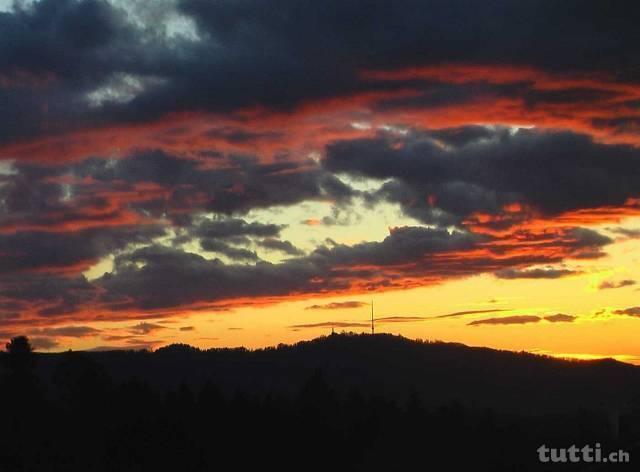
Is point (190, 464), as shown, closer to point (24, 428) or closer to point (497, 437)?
point (24, 428)

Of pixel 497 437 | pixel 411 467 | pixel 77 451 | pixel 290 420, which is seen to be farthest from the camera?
pixel 497 437

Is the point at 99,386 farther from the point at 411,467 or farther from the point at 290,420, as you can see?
the point at 411,467

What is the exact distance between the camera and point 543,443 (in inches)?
7544

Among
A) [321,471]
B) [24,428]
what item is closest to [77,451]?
[24,428]

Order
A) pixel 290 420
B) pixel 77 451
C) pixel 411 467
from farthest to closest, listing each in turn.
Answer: pixel 411 467
pixel 290 420
pixel 77 451

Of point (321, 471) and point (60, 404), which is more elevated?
point (60, 404)

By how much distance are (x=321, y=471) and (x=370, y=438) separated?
27.5 meters

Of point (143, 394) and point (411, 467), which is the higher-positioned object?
point (143, 394)

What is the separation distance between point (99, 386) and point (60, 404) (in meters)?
10.6

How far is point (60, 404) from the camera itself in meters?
158

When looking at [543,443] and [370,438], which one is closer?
[370,438]

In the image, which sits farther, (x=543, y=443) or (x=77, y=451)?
(x=543, y=443)

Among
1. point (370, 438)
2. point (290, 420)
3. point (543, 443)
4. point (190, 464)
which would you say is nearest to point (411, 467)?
point (370, 438)

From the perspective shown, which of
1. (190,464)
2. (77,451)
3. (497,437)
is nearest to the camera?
(190,464)
